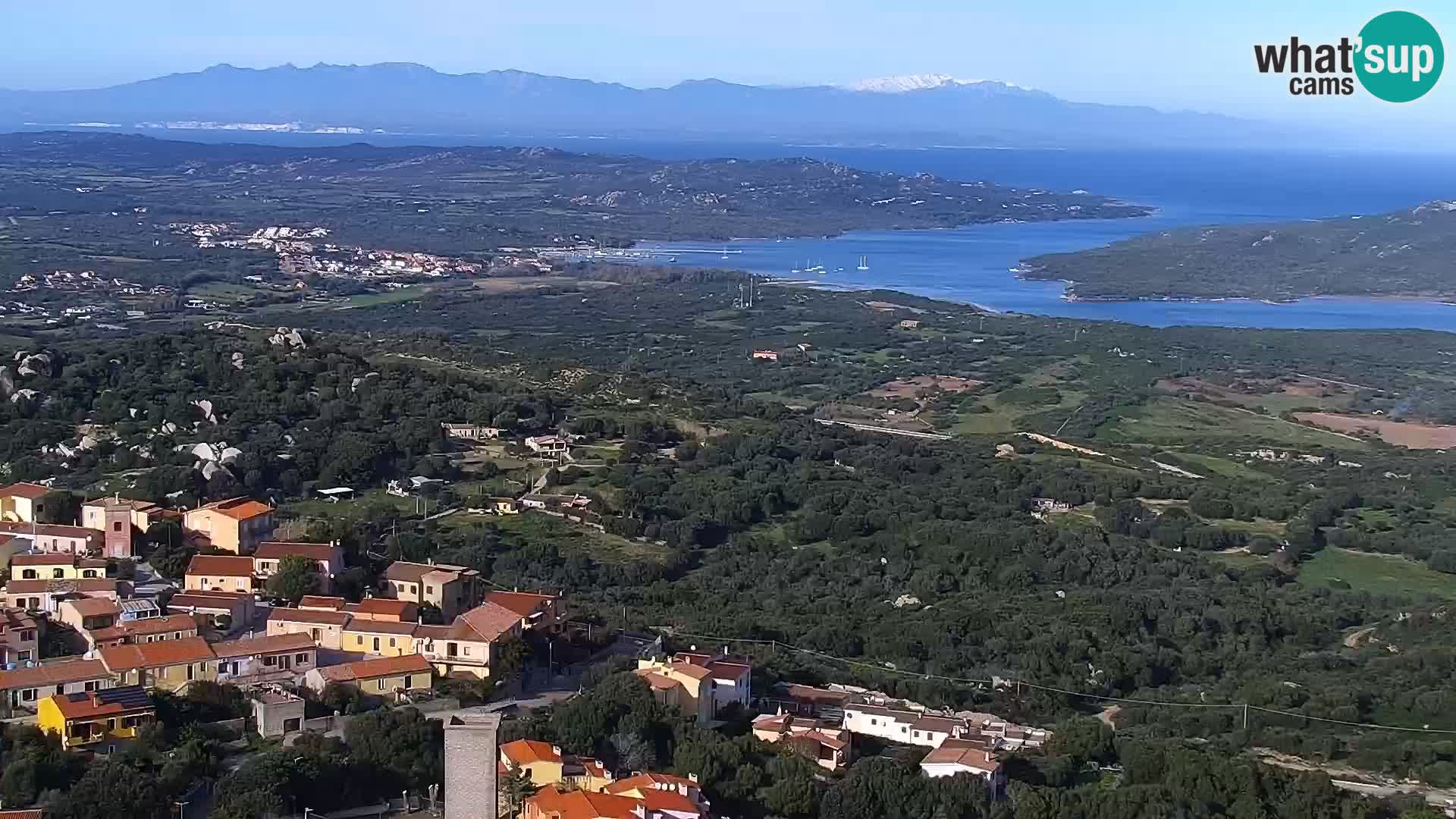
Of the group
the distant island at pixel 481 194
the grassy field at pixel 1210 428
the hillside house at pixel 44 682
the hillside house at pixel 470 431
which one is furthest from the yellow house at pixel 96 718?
the distant island at pixel 481 194

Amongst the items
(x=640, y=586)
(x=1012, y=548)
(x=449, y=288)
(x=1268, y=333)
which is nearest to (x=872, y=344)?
(x=1268, y=333)

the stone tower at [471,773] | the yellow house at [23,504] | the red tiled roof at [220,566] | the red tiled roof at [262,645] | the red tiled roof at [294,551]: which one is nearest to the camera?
the stone tower at [471,773]

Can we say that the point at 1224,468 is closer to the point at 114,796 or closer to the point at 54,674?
the point at 54,674

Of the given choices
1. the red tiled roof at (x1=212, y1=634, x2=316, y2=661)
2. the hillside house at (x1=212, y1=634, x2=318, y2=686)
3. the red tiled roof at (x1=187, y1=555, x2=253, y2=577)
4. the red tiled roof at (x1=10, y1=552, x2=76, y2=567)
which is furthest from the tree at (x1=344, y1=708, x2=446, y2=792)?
the red tiled roof at (x1=10, y1=552, x2=76, y2=567)

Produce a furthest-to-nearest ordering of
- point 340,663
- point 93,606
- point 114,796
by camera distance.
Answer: point 93,606, point 340,663, point 114,796

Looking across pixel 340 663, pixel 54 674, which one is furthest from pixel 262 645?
pixel 54 674

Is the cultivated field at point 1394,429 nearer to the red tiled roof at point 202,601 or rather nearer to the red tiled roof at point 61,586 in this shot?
the red tiled roof at point 202,601

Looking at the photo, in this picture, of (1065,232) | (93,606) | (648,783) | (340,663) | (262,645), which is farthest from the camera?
(1065,232)
